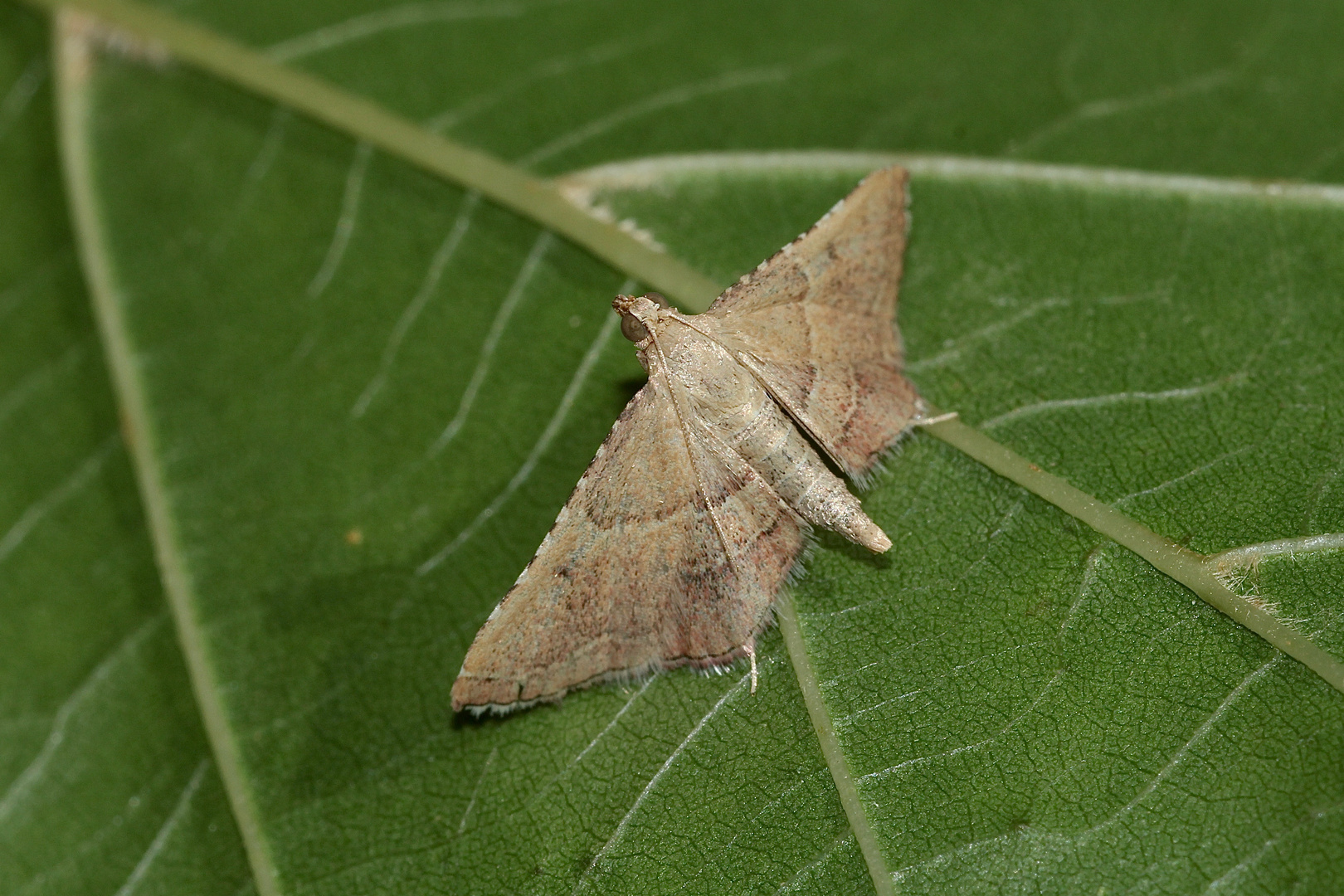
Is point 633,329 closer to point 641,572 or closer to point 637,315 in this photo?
point 637,315

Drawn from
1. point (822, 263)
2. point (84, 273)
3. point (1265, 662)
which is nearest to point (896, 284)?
point (822, 263)

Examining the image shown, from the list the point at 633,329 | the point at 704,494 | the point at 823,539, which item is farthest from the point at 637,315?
the point at 823,539

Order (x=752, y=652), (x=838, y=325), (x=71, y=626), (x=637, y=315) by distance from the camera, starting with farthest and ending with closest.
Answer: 1. (x=71, y=626)
2. (x=838, y=325)
3. (x=637, y=315)
4. (x=752, y=652)

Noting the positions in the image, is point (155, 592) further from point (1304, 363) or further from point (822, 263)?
point (1304, 363)

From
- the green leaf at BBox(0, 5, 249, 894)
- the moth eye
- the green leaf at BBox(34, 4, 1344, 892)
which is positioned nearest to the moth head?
the moth eye

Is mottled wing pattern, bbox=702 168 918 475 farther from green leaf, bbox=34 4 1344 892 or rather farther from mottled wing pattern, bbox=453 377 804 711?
mottled wing pattern, bbox=453 377 804 711

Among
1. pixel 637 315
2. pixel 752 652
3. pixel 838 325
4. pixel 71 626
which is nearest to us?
pixel 752 652

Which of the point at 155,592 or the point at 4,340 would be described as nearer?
the point at 155,592
